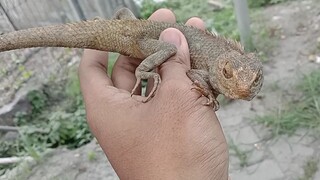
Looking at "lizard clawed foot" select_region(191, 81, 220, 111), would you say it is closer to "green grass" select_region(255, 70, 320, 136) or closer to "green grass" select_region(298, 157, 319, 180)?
"green grass" select_region(298, 157, 319, 180)

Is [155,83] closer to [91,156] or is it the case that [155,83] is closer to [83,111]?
[91,156]

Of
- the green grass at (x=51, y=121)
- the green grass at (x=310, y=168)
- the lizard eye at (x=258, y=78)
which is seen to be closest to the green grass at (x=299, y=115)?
the green grass at (x=310, y=168)

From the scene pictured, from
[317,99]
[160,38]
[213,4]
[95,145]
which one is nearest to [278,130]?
[317,99]

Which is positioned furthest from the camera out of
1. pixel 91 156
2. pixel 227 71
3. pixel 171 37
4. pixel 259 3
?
pixel 259 3

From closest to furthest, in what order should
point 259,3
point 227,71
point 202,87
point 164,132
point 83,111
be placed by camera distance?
point 164,132, point 202,87, point 227,71, point 83,111, point 259,3

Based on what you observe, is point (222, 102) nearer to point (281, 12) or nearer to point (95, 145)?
point (95, 145)

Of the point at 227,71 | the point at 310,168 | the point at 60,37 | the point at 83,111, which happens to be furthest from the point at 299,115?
the point at 60,37

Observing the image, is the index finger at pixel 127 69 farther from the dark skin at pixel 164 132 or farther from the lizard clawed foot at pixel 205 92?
the lizard clawed foot at pixel 205 92
